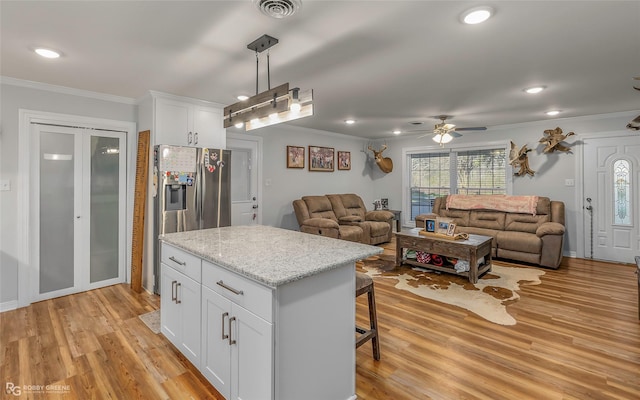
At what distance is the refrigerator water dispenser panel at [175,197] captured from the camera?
12.1 feet

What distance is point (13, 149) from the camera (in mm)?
3307

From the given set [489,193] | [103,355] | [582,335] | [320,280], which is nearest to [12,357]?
[103,355]

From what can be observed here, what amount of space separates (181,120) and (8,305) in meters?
2.65

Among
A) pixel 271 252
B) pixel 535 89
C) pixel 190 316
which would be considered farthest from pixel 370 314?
pixel 535 89

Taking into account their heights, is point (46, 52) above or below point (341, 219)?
above

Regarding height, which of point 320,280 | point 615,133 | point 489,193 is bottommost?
point 320,280

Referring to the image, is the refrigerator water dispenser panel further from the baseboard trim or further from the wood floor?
the baseboard trim

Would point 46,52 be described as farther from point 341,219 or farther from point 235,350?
point 341,219

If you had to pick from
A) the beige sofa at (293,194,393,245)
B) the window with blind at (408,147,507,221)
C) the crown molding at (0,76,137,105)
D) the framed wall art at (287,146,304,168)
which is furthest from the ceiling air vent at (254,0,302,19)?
the window with blind at (408,147,507,221)

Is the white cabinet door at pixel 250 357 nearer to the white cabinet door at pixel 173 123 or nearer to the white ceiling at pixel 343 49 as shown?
the white ceiling at pixel 343 49

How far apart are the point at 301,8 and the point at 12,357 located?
325 cm

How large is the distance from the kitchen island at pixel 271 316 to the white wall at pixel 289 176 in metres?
3.58

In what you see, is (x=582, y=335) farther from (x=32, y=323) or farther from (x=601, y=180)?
(x=32, y=323)

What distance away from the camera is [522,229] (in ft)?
17.5
